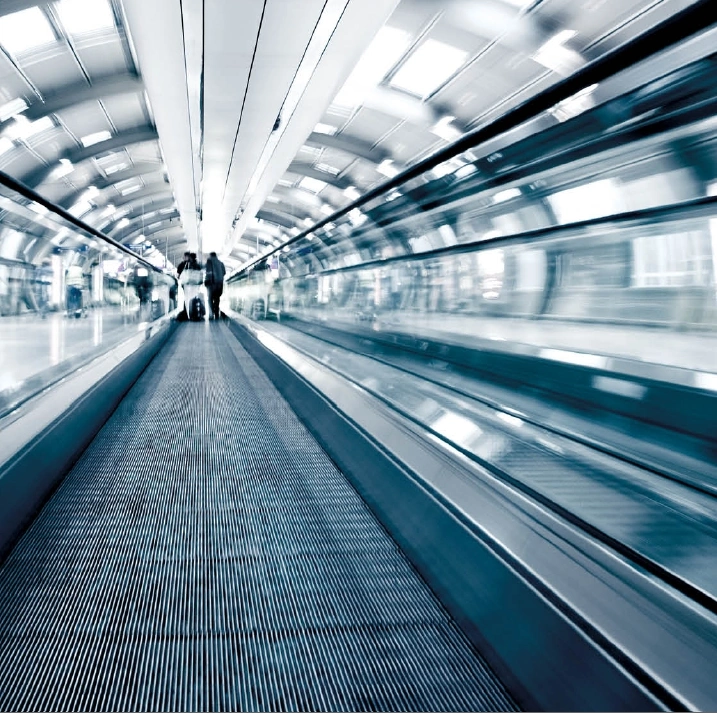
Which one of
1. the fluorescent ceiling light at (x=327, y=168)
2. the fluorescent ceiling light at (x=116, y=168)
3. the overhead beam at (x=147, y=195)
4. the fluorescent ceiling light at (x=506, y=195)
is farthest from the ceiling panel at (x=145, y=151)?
the fluorescent ceiling light at (x=506, y=195)

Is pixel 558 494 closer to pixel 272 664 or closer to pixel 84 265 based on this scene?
pixel 272 664

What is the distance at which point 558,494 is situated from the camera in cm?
263

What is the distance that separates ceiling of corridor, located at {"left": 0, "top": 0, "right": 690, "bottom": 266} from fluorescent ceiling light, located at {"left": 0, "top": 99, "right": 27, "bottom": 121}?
36 millimetres

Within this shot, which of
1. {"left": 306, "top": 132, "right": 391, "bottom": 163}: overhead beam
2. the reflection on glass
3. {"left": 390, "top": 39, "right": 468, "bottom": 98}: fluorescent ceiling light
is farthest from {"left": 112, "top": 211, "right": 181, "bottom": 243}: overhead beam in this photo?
the reflection on glass

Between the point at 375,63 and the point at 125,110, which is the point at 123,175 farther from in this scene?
the point at 375,63

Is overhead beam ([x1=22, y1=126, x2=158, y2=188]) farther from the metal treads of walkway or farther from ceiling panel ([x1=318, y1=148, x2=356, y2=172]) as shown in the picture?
the metal treads of walkway

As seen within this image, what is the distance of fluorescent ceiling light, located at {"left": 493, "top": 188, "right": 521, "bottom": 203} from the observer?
5160 mm

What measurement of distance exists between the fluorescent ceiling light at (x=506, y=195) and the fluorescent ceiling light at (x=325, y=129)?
958 cm

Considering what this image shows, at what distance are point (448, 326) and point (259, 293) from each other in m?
17.2

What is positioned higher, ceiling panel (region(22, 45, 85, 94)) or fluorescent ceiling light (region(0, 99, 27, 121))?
ceiling panel (region(22, 45, 85, 94))

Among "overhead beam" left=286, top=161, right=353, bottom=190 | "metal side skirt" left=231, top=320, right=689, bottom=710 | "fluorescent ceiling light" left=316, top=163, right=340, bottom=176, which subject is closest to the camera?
"metal side skirt" left=231, top=320, right=689, bottom=710

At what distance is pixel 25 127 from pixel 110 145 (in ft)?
9.45

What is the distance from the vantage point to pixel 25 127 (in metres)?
13.3

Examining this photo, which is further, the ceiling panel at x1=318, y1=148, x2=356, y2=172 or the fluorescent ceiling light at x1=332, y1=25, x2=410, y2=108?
the ceiling panel at x1=318, y1=148, x2=356, y2=172
